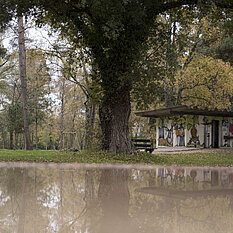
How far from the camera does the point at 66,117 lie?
4778 centimetres

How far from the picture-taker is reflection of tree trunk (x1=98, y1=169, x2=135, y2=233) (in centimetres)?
421

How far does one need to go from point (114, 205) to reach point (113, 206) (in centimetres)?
8

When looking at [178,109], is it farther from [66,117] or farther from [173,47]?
[66,117]

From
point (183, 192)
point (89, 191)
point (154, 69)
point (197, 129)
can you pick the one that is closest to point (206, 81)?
point (197, 129)

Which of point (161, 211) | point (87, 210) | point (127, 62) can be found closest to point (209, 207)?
point (161, 211)

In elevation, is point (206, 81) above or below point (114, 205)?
above

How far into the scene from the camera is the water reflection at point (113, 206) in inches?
166

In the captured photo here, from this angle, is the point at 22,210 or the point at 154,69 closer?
the point at 22,210

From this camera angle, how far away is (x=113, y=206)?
5422 mm

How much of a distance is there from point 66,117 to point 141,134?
436 inches

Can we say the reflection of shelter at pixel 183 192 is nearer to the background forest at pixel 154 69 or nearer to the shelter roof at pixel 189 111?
the background forest at pixel 154 69

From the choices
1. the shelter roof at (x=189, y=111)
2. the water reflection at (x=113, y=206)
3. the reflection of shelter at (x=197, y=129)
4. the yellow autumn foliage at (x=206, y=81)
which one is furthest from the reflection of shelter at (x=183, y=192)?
the yellow autumn foliage at (x=206, y=81)

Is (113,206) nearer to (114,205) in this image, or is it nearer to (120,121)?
(114,205)

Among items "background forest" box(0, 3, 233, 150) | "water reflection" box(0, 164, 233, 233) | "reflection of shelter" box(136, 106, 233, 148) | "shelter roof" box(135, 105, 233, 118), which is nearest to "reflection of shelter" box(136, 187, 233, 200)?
"water reflection" box(0, 164, 233, 233)
